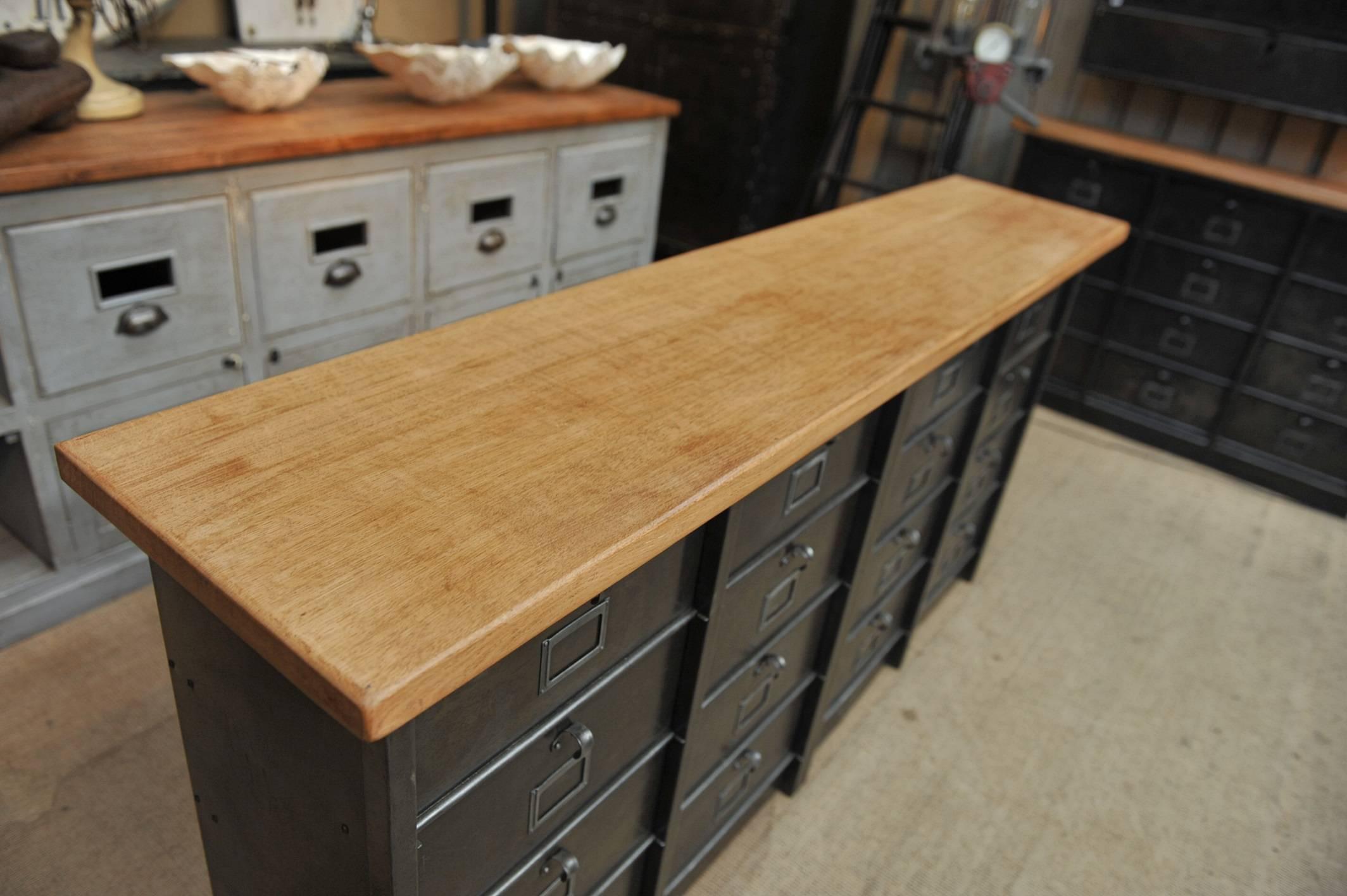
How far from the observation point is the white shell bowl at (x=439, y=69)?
239 centimetres

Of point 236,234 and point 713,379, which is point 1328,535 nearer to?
point 713,379

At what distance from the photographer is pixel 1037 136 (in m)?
3.30

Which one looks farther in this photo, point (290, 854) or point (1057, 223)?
point (1057, 223)

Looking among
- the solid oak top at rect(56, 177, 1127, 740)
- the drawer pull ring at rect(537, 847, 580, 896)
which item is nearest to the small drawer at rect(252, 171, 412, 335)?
the solid oak top at rect(56, 177, 1127, 740)

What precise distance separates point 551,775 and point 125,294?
149cm

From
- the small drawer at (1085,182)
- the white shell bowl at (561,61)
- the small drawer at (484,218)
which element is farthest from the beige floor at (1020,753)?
the white shell bowl at (561,61)

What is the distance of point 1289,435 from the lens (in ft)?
10.2

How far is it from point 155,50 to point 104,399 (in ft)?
3.78

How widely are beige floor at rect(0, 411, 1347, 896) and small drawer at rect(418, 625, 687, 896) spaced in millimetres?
595

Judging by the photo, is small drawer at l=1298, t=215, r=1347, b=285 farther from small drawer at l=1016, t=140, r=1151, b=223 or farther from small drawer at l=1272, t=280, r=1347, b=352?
small drawer at l=1016, t=140, r=1151, b=223

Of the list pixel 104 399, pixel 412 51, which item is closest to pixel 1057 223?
pixel 412 51

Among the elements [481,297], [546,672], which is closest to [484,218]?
[481,297]

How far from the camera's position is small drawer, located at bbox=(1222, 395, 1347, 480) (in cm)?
304

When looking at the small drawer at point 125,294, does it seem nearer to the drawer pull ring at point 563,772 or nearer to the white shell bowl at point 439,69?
the white shell bowl at point 439,69
